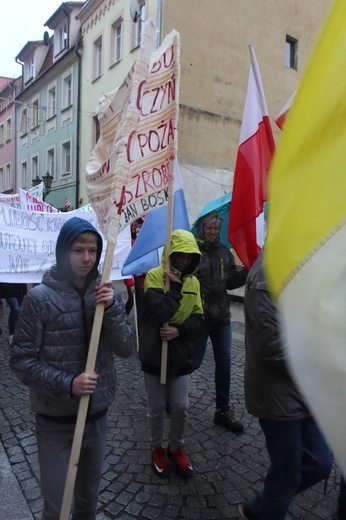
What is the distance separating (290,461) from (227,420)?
163 centimetres

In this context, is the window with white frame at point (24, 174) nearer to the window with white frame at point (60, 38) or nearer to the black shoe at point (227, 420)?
the window with white frame at point (60, 38)

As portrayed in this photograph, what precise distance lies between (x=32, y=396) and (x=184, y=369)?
1169 mm

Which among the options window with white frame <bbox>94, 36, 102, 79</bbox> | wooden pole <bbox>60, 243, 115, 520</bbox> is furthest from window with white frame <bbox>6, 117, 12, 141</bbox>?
wooden pole <bbox>60, 243, 115, 520</bbox>

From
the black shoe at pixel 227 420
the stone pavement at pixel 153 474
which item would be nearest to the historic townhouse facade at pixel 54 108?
the stone pavement at pixel 153 474

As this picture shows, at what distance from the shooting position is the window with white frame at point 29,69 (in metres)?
25.1

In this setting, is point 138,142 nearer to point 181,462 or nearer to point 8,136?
point 181,462

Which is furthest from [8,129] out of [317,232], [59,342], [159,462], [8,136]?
[317,232]

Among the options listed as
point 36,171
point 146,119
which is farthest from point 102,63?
point 146,119

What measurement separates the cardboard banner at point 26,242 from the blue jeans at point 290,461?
3686 mm

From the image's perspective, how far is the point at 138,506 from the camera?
101 inches

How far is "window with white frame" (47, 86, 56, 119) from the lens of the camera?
21.7 meters

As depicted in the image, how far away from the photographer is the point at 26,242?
17.2 ft

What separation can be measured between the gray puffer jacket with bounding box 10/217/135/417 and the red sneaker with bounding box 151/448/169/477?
1090mm

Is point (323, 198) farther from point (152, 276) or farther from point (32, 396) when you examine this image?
point (152, 276)
